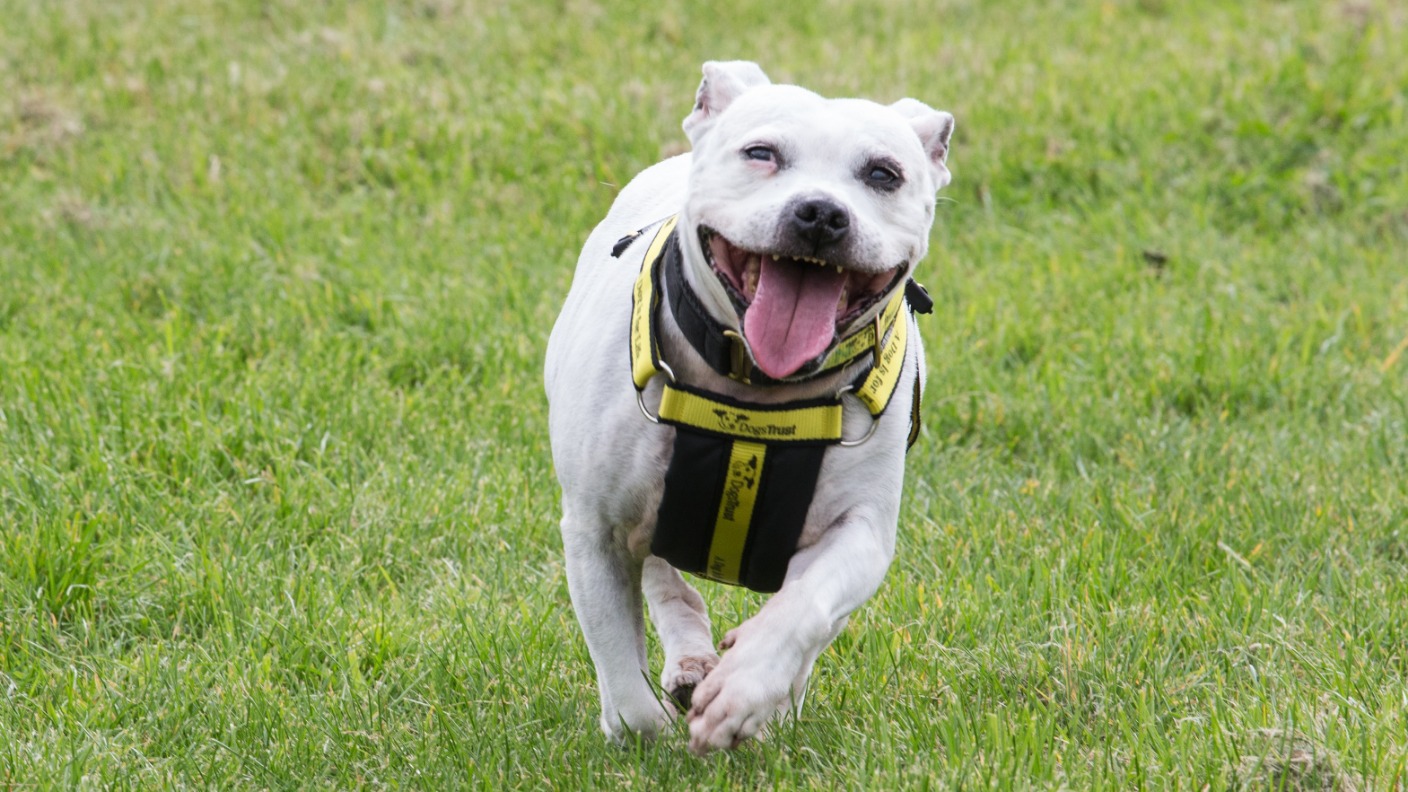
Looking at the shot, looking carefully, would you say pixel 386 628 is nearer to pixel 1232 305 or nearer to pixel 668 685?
pixel 668 685

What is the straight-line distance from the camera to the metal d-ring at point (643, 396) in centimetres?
352

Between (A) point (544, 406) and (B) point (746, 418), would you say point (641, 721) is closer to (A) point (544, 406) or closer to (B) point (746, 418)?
(B) point (746, 418)

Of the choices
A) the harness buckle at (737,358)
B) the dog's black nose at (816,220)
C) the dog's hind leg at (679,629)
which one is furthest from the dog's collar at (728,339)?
the dog's hind leg at (679,629)

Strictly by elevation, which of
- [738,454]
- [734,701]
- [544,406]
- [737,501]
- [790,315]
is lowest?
[544,406]

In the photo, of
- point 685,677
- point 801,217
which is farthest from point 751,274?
point 685,677

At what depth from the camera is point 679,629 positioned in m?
4.13

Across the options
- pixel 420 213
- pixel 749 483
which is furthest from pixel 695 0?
pixel 749 483

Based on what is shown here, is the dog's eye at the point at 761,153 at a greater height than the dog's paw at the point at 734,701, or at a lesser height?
greater

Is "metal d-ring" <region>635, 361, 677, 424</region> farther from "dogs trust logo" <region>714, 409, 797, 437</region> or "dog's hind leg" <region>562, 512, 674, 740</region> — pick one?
"dog's hind leg" <region>562, 512, 674, 740</region>

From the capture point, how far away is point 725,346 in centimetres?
354

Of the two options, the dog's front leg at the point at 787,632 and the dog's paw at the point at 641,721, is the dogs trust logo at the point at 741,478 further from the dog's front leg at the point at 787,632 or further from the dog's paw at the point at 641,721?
the dog's paw at the point at 641,721

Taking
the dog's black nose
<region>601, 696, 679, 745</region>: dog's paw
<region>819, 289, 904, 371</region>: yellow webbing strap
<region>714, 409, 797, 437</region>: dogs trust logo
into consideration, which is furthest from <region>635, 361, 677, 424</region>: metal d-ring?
<region>601, 696, 679, 745</region>: dog's paw

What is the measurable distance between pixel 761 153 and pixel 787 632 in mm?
1025

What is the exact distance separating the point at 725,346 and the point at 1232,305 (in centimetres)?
431
